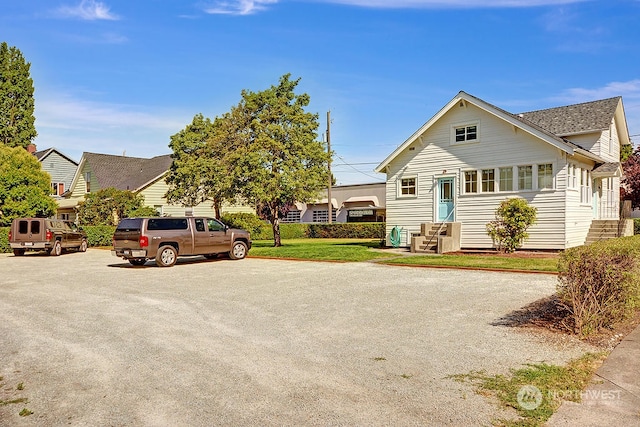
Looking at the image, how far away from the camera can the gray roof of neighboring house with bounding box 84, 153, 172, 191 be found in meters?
40.8

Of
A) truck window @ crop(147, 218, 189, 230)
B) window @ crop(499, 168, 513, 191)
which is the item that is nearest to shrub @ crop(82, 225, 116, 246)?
truck window @ crop(147, 218, 189, 230)

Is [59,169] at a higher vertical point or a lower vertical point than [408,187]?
higher

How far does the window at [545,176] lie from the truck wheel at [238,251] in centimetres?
1276

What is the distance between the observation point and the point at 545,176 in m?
21.1

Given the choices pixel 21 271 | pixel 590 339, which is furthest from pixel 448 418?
pixel 21 271

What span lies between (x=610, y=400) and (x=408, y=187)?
68.5ft

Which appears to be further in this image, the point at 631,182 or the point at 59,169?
the point at 59,169

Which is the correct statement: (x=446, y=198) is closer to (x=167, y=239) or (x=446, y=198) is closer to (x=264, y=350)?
(x=167, y=239)

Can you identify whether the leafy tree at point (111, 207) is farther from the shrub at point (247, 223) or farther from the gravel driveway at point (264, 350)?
the gravel driveway at point (264, 350)

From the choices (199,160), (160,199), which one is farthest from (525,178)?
(160,199)

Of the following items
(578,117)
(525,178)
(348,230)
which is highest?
(578,117)

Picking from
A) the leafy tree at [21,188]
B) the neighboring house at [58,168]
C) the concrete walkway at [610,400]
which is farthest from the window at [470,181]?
the neighboring house at [58,168]

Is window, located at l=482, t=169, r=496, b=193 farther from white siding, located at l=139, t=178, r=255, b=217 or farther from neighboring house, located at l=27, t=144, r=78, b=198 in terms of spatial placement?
neighboring house, located at l=27, t=144, r=78, b=198

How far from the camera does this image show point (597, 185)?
26.2m
